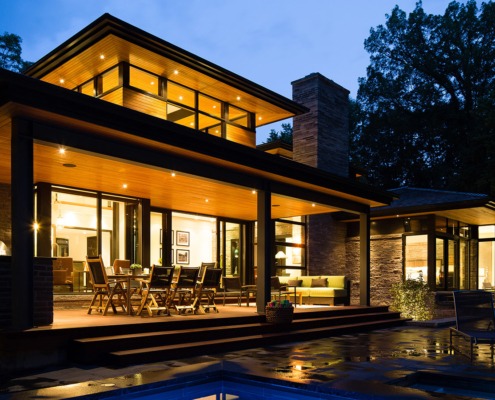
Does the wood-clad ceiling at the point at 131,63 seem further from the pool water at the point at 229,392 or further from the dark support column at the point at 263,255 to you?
the pool water at the point at 229,392

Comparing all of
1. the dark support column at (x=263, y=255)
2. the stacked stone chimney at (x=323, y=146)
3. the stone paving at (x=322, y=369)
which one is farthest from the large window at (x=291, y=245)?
the stone paving at (x=322, y=369)

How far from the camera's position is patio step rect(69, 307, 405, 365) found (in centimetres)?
659

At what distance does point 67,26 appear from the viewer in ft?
550

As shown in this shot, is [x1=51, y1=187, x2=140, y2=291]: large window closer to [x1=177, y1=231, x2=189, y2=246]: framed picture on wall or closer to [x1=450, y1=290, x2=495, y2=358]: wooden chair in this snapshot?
[x1=177, y1=231, x2=189, y2=246]: framed picture on wall

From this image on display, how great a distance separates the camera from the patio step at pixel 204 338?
6594 mm

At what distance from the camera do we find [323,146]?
18078 millimetres

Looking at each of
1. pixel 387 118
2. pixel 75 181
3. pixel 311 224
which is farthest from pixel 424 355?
pixel 387 118

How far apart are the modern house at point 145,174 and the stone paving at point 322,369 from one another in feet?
4.79

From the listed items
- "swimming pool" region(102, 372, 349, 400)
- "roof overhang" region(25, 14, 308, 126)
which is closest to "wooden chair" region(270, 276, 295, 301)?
"roof overhang" region(25, 14, 308, 126)

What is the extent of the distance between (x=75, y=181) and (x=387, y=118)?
23261 millimetres

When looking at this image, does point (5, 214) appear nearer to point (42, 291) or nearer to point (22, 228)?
point (42, 291)

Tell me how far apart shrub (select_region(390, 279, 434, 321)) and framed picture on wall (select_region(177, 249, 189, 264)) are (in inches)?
250

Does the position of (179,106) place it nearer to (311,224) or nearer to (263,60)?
(311,224)

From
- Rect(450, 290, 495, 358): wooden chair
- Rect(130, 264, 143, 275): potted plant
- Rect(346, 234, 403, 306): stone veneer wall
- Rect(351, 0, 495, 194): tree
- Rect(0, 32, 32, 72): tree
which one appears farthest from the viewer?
Rect(351, 0, 495, 194): tree
